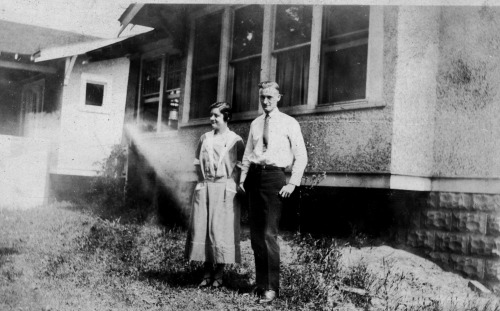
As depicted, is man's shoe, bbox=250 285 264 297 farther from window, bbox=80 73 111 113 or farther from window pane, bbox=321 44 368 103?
window, bbox=80 73 111 113

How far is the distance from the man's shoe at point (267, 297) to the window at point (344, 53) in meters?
3.05

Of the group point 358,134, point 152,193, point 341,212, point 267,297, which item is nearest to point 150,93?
point 152,193

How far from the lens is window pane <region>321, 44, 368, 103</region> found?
648cm

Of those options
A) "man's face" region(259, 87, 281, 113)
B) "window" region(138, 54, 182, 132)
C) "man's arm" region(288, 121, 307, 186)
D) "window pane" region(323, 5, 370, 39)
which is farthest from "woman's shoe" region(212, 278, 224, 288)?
"window" region(138, 54, 182, 132)

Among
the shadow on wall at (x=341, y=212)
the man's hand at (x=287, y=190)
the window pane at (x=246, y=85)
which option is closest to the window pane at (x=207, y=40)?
the window pane at (x=246, y=85)

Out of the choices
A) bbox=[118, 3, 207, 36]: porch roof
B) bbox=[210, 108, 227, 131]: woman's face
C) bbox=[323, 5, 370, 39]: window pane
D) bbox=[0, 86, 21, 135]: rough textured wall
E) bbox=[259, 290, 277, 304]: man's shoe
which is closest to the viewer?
bbox=[259, 290, 277, 304]: man's shoe

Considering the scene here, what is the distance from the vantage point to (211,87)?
930cm

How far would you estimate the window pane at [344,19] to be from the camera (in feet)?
21.1

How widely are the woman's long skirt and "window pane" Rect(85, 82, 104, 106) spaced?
9740mm

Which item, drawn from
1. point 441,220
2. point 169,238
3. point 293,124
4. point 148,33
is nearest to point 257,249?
point 293,124

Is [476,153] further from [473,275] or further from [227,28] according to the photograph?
[227,28]

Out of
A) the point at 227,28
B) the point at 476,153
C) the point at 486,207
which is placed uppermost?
the point at 227,28

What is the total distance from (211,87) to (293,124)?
4.70 m

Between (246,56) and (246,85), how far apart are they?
489 mm
